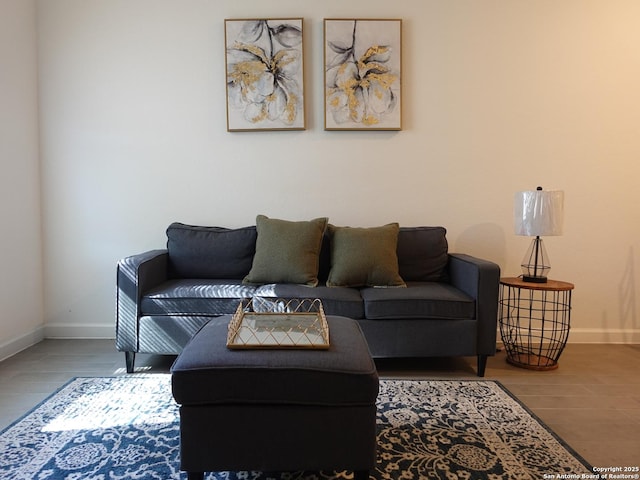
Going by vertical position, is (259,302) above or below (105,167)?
below

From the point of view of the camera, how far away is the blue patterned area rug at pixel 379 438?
1.60 m

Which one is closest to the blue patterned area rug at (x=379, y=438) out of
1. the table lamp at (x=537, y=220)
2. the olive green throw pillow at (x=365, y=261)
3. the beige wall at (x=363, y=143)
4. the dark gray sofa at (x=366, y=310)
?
the dark gray sofa at (x=366, y=310)

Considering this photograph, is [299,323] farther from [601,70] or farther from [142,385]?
[601,70]

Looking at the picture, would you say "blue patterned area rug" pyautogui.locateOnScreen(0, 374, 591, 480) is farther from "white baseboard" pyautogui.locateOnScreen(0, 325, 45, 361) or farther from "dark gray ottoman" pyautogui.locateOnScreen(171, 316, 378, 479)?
"white baseboard" pyautogui.locateOnScreen(0, 325, 45, 361)

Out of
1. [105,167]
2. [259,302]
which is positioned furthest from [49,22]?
[259,302]

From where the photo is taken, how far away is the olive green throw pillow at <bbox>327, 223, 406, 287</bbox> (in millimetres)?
2785

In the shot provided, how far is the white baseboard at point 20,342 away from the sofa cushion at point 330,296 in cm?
180

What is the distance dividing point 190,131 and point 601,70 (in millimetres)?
3275

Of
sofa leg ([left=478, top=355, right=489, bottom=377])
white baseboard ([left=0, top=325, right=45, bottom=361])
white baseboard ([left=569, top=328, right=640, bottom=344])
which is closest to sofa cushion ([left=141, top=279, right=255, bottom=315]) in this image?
white baseboard ([left=0, top=325, right=45, bottom=361])

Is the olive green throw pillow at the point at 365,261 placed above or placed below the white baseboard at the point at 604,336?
above

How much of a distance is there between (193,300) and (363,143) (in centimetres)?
178

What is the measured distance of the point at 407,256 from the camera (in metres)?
3.02

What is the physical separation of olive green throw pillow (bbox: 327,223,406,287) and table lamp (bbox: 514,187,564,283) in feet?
2.84

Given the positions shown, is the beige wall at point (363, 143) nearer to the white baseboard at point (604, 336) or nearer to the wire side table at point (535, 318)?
the white baseboard at point (604, 336)
